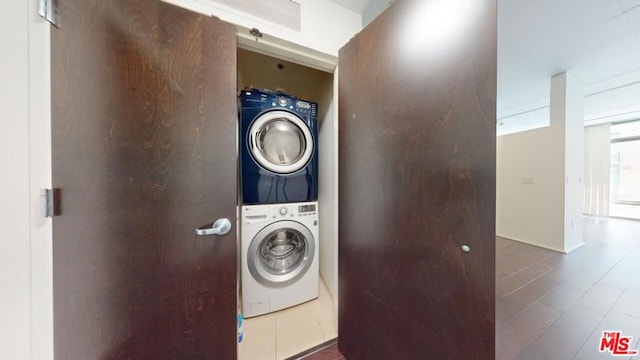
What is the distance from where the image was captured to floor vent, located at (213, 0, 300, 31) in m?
1.01

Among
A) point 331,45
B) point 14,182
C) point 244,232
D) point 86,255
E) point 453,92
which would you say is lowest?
point 244,232

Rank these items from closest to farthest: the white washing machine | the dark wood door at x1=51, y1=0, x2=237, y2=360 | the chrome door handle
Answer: the dark wood door at x1=51, y1=0, x2=237, y2=360 < the chrome door handle < the white washing machine

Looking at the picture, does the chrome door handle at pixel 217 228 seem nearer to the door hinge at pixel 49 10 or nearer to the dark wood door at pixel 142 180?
the dark wood door at pixel 142 180

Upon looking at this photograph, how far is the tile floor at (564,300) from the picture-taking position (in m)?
1.20

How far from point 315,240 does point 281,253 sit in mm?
314

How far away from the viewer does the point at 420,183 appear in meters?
0.77

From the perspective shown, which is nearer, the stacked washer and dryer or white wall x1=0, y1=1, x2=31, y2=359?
white wall x1=0, y1=1, x2=31, y2=359

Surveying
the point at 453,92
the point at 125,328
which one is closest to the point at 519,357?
the point at 453,92

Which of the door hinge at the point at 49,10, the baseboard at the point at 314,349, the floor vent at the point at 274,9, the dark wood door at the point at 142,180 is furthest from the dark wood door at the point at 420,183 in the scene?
the door hinge at the point at 49,10

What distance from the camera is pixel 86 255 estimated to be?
71 centimetres

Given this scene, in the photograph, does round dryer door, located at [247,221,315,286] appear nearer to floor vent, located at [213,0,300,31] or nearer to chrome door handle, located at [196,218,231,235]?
chrome door handle, located at [196,218,231,235]

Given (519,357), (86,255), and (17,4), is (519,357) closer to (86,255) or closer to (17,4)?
(86,255)

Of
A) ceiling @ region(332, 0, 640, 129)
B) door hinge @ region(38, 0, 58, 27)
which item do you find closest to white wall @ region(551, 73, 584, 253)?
ceiling @ region(332, 0, 640, 129)

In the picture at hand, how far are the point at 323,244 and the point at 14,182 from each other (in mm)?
1794
